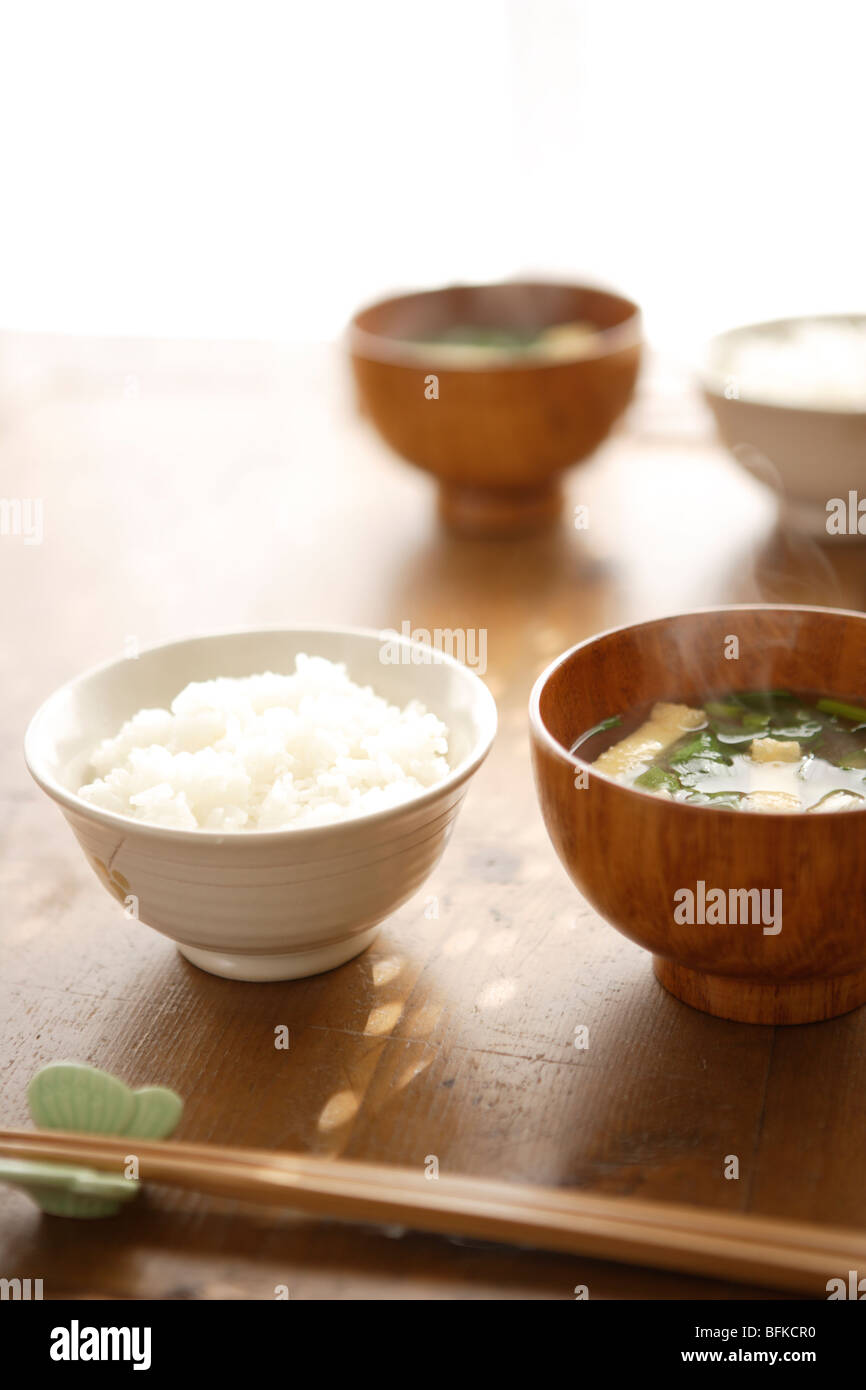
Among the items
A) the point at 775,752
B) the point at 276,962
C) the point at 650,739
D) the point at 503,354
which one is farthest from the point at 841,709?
the point at 503,354

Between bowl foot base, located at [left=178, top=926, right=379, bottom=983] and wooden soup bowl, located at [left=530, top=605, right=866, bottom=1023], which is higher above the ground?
wooden soup bowl, located at [left=530, top=605, right=866, bottom=1023]

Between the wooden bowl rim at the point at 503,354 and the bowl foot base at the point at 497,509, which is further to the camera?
the bowl foot base at the point at 497,509

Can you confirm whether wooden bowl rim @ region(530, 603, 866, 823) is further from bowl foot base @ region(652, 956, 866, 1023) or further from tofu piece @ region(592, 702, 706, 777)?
bowl foot base @ region(652, 956, 866, 1023)

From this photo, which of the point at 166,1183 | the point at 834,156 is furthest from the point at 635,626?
the point at 834,156

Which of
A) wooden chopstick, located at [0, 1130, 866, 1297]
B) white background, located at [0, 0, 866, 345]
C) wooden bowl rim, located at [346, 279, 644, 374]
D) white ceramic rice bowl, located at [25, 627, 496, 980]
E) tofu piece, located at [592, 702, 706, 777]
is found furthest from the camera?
white background, located at [0, 0, 866, 345]

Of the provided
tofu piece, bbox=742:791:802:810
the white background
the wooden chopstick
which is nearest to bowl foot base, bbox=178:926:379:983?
the wooden chopstick

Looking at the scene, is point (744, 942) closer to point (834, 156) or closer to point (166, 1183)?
point (166, 1183)

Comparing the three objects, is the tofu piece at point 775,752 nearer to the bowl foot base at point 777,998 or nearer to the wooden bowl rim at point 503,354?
the bowl foot base at point 777,998

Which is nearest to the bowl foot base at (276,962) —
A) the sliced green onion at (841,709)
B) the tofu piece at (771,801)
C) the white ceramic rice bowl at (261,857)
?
the white ceramic rice bowl at (261,857)
